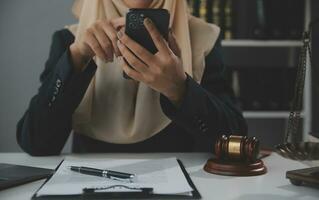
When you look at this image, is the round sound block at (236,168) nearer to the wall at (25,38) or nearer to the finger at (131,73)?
the finger at (131,73)

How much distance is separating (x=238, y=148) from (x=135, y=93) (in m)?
0.53

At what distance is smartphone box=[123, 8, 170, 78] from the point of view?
979mm

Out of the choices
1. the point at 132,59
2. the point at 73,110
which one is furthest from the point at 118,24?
the point at 73,110

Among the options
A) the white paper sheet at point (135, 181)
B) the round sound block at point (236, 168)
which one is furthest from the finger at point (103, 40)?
the round sound block at point (236, 168)

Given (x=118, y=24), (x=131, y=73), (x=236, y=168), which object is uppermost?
(x=118, y=24)

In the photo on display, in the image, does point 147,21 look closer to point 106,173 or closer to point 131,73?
point 131,73

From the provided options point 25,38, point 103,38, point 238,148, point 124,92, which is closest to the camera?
point 238,148

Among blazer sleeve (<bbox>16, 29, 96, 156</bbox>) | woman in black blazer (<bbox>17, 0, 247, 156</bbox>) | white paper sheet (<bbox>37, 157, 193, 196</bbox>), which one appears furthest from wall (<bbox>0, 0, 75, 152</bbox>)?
white paper sheet (<bbox>37, 157, 193, 196</bbox>)

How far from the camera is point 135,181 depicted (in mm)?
772

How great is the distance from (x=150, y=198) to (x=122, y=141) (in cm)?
59

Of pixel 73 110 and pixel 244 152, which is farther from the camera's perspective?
pixel 73 110

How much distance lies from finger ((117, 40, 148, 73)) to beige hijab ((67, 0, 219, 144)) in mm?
→ 269

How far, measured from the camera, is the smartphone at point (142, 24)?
979mm

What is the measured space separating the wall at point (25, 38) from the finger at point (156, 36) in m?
1.49
